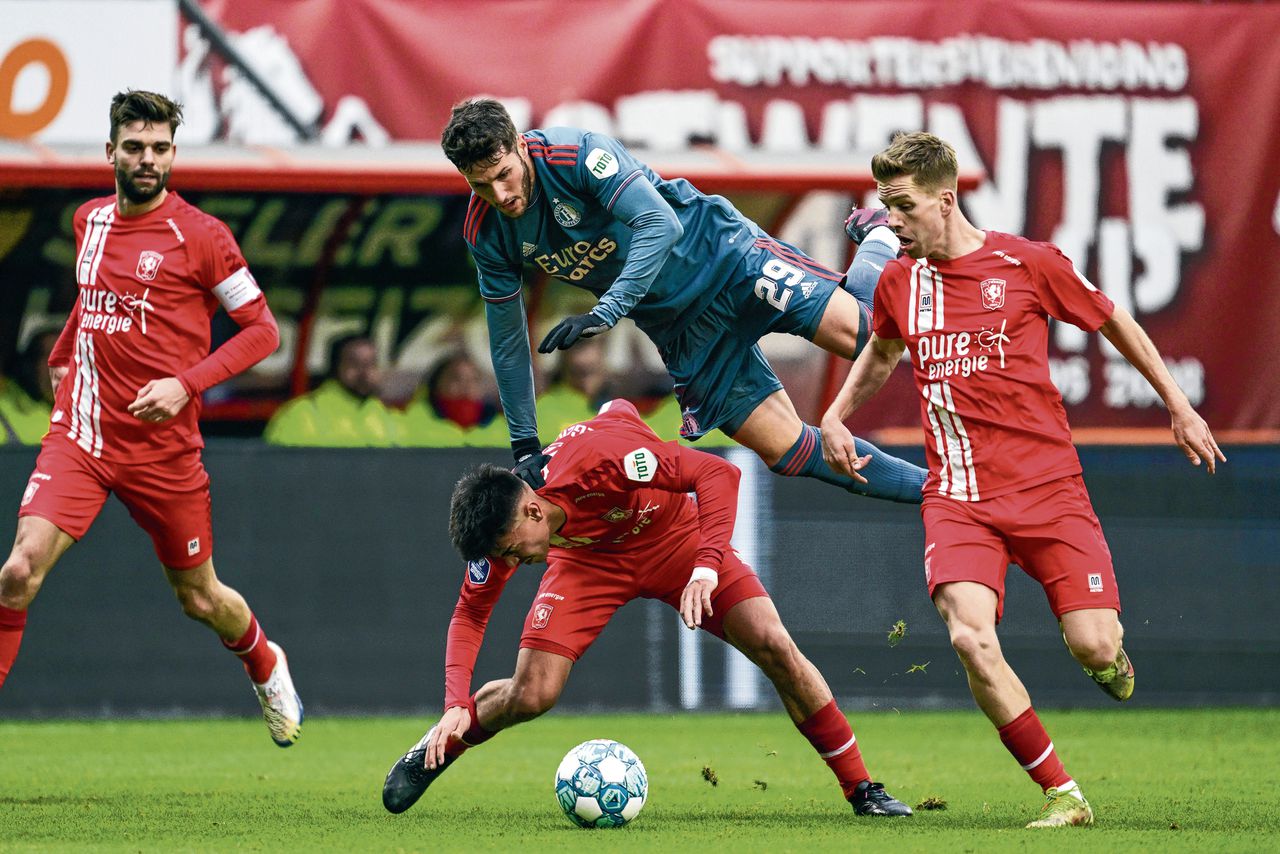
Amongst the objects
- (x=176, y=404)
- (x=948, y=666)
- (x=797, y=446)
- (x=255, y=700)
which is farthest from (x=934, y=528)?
(x=255, y=700)

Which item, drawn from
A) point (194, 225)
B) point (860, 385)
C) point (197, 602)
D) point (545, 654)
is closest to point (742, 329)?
point (860, 385)

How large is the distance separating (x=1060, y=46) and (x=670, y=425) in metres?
5.19

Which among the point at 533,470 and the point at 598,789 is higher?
the point at 533,470

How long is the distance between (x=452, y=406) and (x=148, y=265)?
440 centimetres

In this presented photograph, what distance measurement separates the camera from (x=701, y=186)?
436 inches

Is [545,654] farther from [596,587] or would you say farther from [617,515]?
[617,515]

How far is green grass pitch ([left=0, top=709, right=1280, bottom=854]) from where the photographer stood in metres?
5.84

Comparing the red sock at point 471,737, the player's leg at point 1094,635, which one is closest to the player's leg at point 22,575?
the red sock at point 471,737

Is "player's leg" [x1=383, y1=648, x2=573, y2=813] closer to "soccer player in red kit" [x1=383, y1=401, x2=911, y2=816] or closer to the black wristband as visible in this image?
"soccer player in red kit" [x1=383, y1=401, x2=911, y2=816]

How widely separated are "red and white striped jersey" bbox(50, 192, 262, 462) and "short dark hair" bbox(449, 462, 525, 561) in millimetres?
1774

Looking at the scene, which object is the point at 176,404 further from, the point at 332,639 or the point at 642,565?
the point at 332,639

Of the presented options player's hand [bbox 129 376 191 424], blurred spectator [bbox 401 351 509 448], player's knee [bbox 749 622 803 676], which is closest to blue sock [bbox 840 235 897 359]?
player's knee [bbox 749 622 803 676]

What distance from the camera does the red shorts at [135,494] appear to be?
7.07 m

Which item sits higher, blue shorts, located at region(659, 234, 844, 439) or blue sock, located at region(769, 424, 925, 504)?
blue shorts, located at region(659, 234, 844, 439)
